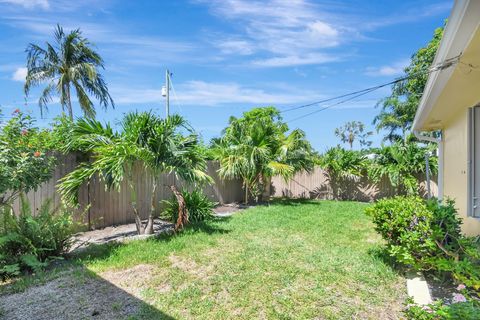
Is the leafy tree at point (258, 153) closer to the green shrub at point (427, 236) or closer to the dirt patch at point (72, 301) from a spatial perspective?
the green shrub at point (427, 236)

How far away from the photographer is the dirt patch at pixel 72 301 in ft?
9.81

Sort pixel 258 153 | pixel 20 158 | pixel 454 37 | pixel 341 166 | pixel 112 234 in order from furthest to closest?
1. pixel 341 166
2. pixel 258 153
3. pixel 112 234
4. pixel 20 158
5. pixel 454 37

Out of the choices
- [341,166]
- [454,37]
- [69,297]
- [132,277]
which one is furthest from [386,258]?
[341,166]

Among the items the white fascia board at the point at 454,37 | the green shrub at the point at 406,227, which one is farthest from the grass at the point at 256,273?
the white fascia board at the point at 454,37

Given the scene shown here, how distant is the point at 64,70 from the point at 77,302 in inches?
823

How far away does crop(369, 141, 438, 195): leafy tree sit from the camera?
11.4 metres

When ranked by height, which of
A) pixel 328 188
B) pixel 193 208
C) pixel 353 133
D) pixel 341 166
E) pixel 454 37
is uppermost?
pixel 353 133

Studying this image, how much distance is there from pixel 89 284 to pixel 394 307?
3322mm

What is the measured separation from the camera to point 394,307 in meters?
3.11

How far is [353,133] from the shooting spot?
144 ft

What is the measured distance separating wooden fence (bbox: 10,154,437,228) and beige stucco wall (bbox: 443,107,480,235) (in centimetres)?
515

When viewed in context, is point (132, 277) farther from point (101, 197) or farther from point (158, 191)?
point (158, 191)

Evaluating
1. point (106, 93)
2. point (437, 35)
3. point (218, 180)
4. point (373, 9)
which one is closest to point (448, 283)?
point (373, 9)

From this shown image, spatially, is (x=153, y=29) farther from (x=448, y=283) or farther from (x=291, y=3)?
(x=448, y=283)
